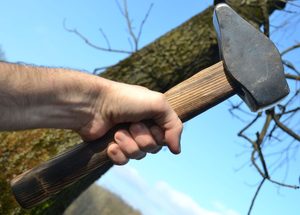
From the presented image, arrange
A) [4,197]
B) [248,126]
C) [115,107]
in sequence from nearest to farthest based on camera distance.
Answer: [115,107], [4,197], [248,126]

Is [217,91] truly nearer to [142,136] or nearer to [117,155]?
[142,136]

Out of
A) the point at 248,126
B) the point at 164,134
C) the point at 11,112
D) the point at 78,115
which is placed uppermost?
the point at 11,112

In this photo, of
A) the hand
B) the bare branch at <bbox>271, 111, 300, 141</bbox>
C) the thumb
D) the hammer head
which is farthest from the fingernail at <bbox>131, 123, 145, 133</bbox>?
the bare branch at <bbox>271, 111, 300, 141</bbox>

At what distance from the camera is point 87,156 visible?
158 cm

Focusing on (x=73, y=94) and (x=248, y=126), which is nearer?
(x=73, y=94)

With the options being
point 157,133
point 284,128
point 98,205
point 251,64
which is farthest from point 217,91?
point 98,205

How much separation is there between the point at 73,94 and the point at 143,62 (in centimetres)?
188

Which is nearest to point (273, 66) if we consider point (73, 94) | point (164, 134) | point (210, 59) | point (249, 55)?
point (249, 55)

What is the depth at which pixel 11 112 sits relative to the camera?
147 cm

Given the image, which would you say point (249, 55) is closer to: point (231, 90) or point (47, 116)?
point (231, 90)

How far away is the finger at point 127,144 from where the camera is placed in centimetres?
155

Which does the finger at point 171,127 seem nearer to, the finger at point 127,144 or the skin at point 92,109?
the skin at point 92,109

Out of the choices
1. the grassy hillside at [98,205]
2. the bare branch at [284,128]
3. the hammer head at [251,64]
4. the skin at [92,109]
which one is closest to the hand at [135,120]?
the skin at [92,109]

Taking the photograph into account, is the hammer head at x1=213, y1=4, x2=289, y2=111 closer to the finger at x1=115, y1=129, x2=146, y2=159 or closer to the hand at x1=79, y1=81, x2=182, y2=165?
the hand at x1=79, y1=81, x2=182, y2=165
